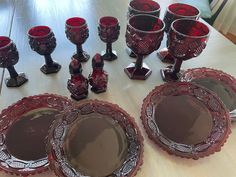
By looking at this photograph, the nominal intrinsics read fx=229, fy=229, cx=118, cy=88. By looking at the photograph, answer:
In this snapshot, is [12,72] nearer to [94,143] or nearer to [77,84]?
[77,84]

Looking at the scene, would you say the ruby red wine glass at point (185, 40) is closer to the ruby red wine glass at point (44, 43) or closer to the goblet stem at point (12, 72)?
the ruby red wine glass at point (44, 43)

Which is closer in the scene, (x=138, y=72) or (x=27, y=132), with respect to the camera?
(x=27, y=132)

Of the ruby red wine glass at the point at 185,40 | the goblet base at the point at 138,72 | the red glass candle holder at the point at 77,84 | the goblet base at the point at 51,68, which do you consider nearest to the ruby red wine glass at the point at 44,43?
the goblet base at the point at 51,68

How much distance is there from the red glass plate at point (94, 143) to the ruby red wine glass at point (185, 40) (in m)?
0.23

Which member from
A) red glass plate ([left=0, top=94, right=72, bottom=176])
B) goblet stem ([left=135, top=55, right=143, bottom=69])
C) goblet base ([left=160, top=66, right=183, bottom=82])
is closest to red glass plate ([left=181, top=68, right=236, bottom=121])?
goblet base ([left=160, top=66, right=183, bottom=82])

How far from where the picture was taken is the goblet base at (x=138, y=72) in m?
0.72

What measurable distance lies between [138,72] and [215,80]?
9.3 inches

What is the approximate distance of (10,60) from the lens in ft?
2.01

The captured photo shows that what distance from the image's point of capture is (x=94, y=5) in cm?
108

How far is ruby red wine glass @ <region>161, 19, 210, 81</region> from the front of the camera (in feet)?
1.92

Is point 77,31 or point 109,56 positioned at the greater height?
point 77,31

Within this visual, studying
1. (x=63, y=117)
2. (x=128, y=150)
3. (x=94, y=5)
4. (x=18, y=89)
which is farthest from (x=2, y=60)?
(x=94, y=5)

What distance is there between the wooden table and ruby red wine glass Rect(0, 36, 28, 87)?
0.02 metres

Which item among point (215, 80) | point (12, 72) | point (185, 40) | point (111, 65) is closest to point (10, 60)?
point (12, 72)
